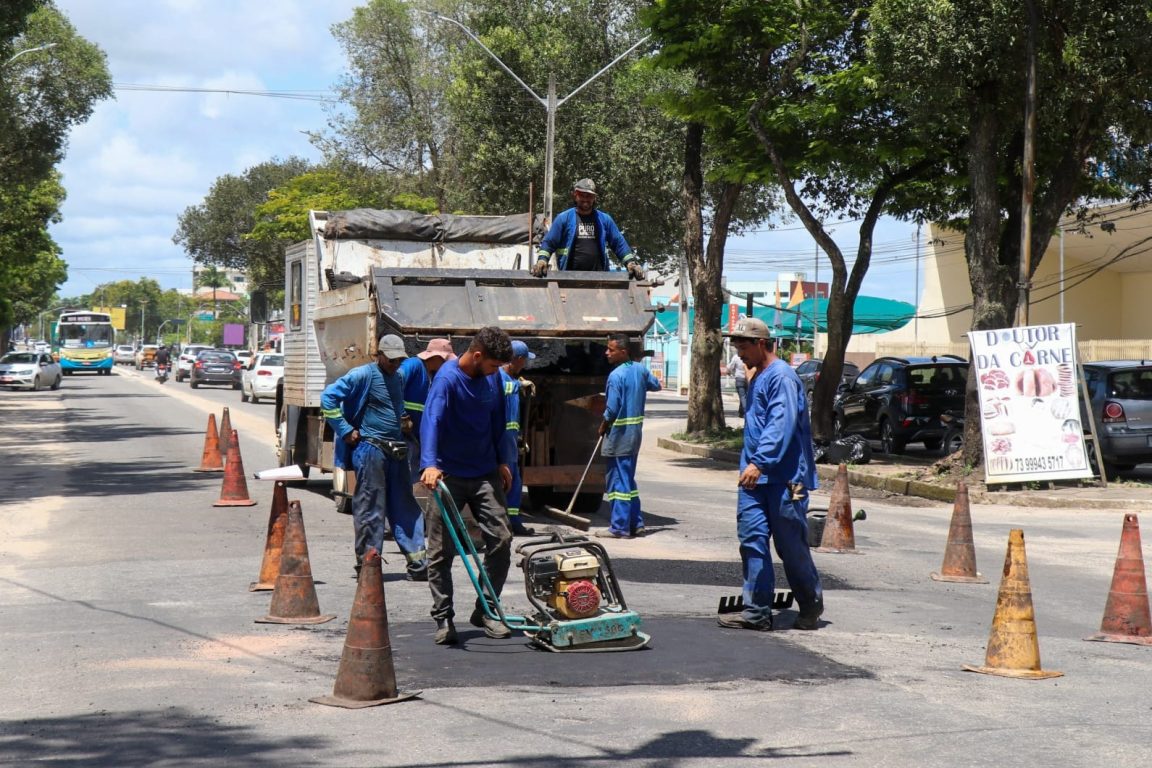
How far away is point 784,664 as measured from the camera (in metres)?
7.35

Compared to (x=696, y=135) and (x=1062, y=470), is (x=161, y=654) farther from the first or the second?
(x=696, y=135)

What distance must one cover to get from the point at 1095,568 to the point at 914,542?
185cm

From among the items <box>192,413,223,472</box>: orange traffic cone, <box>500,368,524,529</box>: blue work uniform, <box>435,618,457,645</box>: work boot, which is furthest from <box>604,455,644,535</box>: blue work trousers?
<box>192,413,223,472</box>: orange traffic cone

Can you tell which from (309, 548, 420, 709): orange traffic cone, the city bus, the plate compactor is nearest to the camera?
(309, 548, 420, 709): orange traffic cone

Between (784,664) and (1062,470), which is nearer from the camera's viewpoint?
(784,664)

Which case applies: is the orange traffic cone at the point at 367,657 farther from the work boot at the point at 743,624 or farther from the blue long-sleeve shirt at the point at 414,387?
the blue long-sleeve shirt at the point at 414,387

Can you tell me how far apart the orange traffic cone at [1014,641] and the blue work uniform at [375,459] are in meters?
4.20

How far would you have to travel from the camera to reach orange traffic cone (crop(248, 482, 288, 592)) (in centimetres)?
948

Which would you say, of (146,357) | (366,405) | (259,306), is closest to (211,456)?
(259,306)

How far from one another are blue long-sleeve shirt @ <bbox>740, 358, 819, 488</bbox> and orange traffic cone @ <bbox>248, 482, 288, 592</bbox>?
3.21 meters

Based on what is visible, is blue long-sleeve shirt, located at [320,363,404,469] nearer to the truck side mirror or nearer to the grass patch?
the truck side mirror

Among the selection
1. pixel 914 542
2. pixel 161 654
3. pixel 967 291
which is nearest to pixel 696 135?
pixel 914 542

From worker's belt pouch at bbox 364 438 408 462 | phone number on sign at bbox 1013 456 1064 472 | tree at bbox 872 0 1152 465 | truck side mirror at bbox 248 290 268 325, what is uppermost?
tree at bbox 872 0 1152 465

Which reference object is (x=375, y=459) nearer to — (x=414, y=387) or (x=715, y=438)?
(x=414, y=387)
